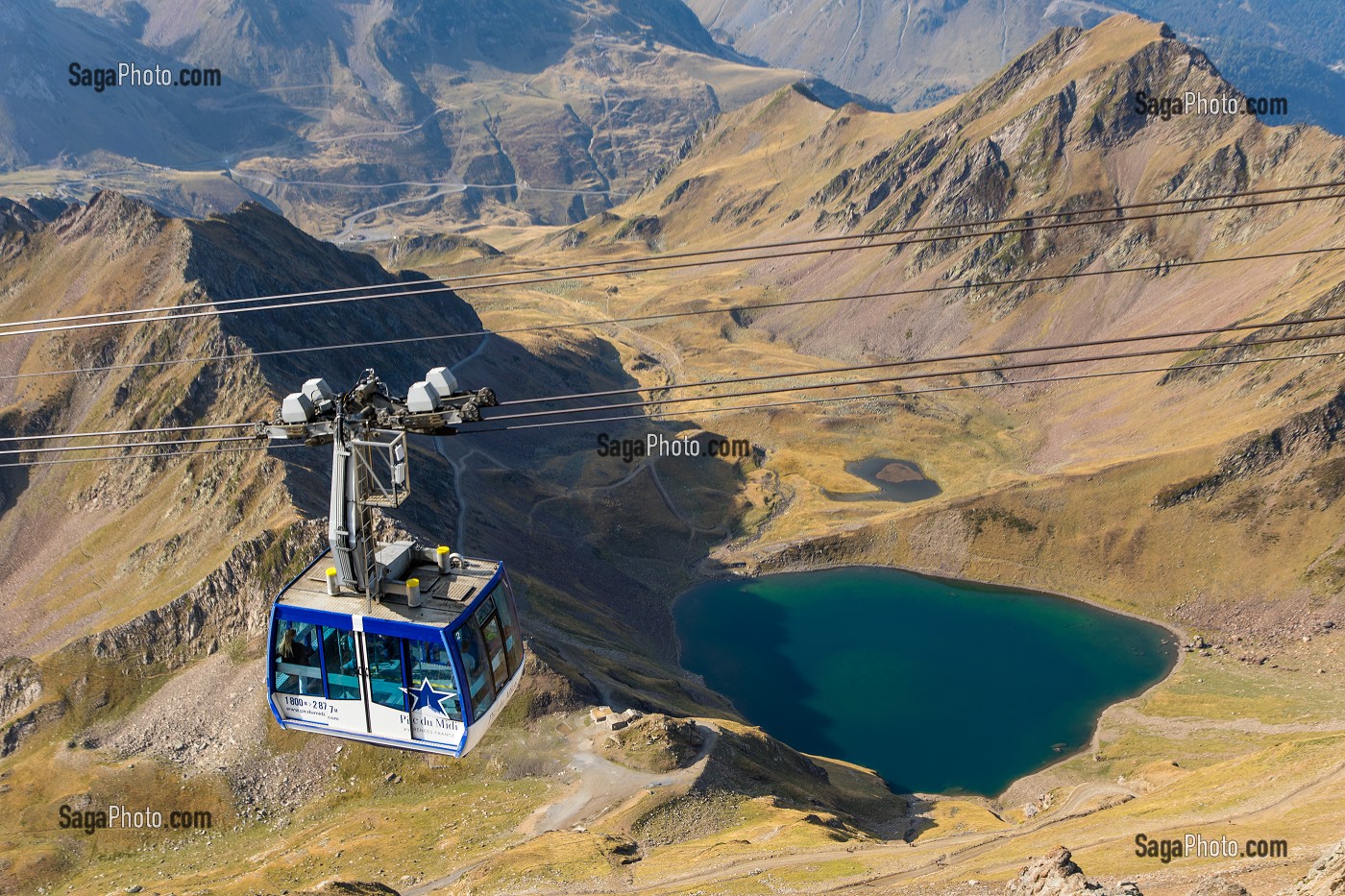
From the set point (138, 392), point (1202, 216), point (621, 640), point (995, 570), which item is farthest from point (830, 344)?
point (138, 392)

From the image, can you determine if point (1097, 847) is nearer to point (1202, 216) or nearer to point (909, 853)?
point (909, 853)

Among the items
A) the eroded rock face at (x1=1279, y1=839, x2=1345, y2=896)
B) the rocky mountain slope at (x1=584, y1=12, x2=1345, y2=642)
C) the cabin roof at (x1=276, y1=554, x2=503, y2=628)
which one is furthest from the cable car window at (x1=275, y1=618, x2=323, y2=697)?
the rocky mountain slope at (x1=584, y1=12, x2=1345, y2=642)

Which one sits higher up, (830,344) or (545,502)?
(830,344)

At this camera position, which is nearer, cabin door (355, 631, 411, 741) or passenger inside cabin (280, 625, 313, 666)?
cabin door (355, 631, 411, 741)

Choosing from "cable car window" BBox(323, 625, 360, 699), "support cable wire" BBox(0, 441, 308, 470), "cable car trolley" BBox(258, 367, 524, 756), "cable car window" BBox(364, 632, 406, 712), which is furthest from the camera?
"support cable wire" BBox(0, 441, 308, 470)

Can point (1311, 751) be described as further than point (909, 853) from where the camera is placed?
Yes

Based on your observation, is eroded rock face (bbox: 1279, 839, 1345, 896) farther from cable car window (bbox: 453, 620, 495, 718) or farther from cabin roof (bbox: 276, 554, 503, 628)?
cabin roof (bbox: 276, 554, 503, 628)
